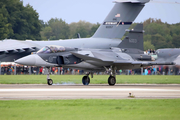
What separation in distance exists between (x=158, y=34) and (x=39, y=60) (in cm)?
5947

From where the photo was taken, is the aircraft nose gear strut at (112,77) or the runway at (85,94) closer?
the runway at (85,94)

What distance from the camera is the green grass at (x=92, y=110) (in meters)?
7.87

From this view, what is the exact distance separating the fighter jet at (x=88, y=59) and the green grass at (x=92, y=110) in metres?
10.1

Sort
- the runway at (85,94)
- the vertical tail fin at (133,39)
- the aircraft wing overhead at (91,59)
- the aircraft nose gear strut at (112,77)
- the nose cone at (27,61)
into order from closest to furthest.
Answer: the runway at (85,94) → the nose cone at (27,61) → the aircraft wing overhead at (91,59) → the aircraft nose gear strut at (112,77) → the vertical tail fin at (133,39)

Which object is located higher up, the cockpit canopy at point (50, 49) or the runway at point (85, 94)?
the cockpit canopy at point (50, 49)

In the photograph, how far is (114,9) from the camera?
3266cm

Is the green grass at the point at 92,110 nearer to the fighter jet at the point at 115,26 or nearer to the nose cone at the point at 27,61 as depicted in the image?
the nose cone at the point at 27,61

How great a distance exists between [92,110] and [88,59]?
12.4 meters

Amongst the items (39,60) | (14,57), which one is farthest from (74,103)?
(14,57)

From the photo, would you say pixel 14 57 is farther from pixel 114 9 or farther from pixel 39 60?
pixel 39 60

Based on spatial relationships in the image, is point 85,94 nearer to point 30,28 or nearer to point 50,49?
point 50,49

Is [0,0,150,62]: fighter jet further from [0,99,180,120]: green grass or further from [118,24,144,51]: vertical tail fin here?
[0,99,180,120]: green grass

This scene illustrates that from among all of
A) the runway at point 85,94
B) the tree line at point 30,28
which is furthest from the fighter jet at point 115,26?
the tree line at point 30,28

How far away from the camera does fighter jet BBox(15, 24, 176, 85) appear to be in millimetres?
20422
